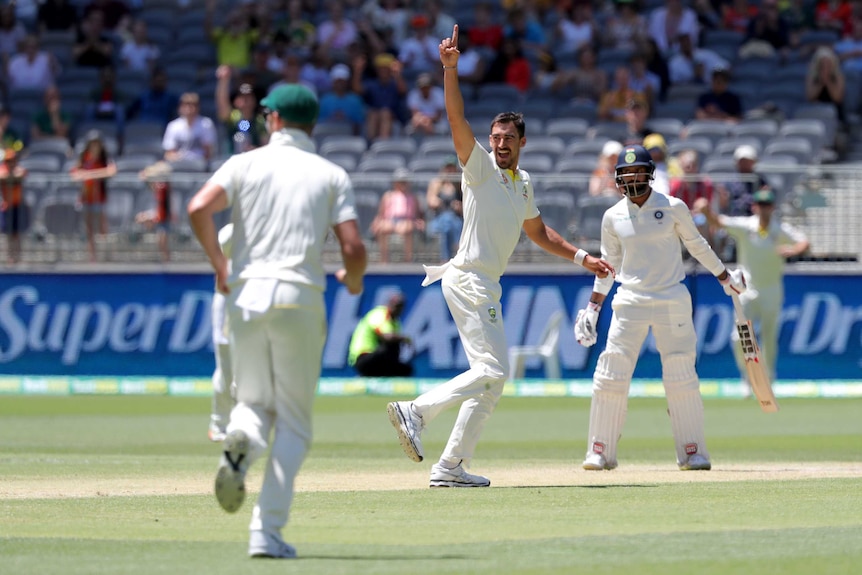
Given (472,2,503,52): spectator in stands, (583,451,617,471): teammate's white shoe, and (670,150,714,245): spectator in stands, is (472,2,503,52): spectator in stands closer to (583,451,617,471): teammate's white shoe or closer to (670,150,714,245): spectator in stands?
(670,150,714,245): spectator in stands

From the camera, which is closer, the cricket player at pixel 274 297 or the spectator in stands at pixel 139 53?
the cricket player at pixel 274 297

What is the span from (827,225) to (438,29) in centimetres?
807

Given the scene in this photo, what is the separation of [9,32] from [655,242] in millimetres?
20341

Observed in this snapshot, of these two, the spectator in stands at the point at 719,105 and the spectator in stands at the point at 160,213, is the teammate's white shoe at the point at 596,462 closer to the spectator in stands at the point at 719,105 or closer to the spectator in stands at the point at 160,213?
the spectator in stands at the point at 160,213

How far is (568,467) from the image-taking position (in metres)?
12.1

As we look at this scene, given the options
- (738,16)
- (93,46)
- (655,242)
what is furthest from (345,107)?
(655,242)

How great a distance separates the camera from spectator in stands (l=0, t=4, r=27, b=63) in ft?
94.7

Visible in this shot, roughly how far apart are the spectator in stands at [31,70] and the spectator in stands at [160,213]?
17.8 feet

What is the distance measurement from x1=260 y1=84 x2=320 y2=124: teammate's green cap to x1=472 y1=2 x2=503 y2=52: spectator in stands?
20142 mm

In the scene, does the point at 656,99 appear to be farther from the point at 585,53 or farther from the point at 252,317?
the point at 252,317

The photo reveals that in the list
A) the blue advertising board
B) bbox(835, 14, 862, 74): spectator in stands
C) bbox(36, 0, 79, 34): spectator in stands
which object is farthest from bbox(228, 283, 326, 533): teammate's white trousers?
bbox(36, 0, 79, 34): spectator in stands

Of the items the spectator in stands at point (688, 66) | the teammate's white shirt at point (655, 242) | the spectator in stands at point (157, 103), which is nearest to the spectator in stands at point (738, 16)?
the spectator in stands at point (688, 66)

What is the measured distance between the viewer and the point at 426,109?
84.4 ft

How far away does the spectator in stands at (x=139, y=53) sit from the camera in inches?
1118
